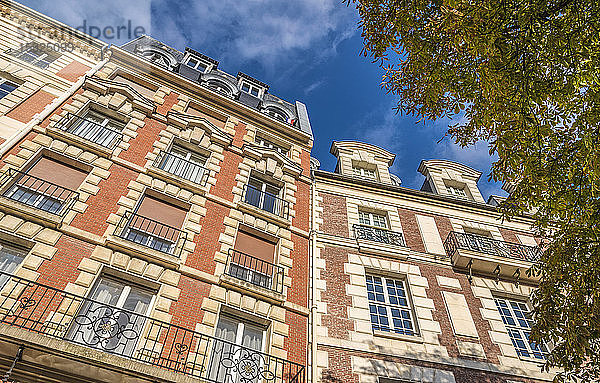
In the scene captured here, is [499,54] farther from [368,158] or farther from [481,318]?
[368,158]

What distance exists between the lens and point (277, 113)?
18.6m

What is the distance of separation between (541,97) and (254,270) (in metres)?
7.91

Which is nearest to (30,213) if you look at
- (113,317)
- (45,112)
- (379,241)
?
(113,317)

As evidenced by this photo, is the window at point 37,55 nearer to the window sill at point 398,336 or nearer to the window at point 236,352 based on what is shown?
the window at point 236,352

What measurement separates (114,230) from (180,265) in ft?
6.04

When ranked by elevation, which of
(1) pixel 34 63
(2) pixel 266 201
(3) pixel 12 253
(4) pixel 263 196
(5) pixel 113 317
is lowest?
(5) pixel 113 317

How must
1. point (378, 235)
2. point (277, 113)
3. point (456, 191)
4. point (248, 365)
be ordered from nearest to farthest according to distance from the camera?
point (248, 365) → point (378, 235) → point (456, 191) → point (277, 113)

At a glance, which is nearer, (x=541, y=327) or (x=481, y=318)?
(x=541, y=327)

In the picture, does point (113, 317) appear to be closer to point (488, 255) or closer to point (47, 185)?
point (47, 185)

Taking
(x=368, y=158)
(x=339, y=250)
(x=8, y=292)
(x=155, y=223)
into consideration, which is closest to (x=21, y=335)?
(x=8, y=292)

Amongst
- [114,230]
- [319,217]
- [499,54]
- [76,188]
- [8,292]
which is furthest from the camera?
[319,217]

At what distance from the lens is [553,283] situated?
6.67 metres

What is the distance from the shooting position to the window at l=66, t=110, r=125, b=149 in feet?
38.0

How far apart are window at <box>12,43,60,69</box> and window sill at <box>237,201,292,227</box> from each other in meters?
8.97
